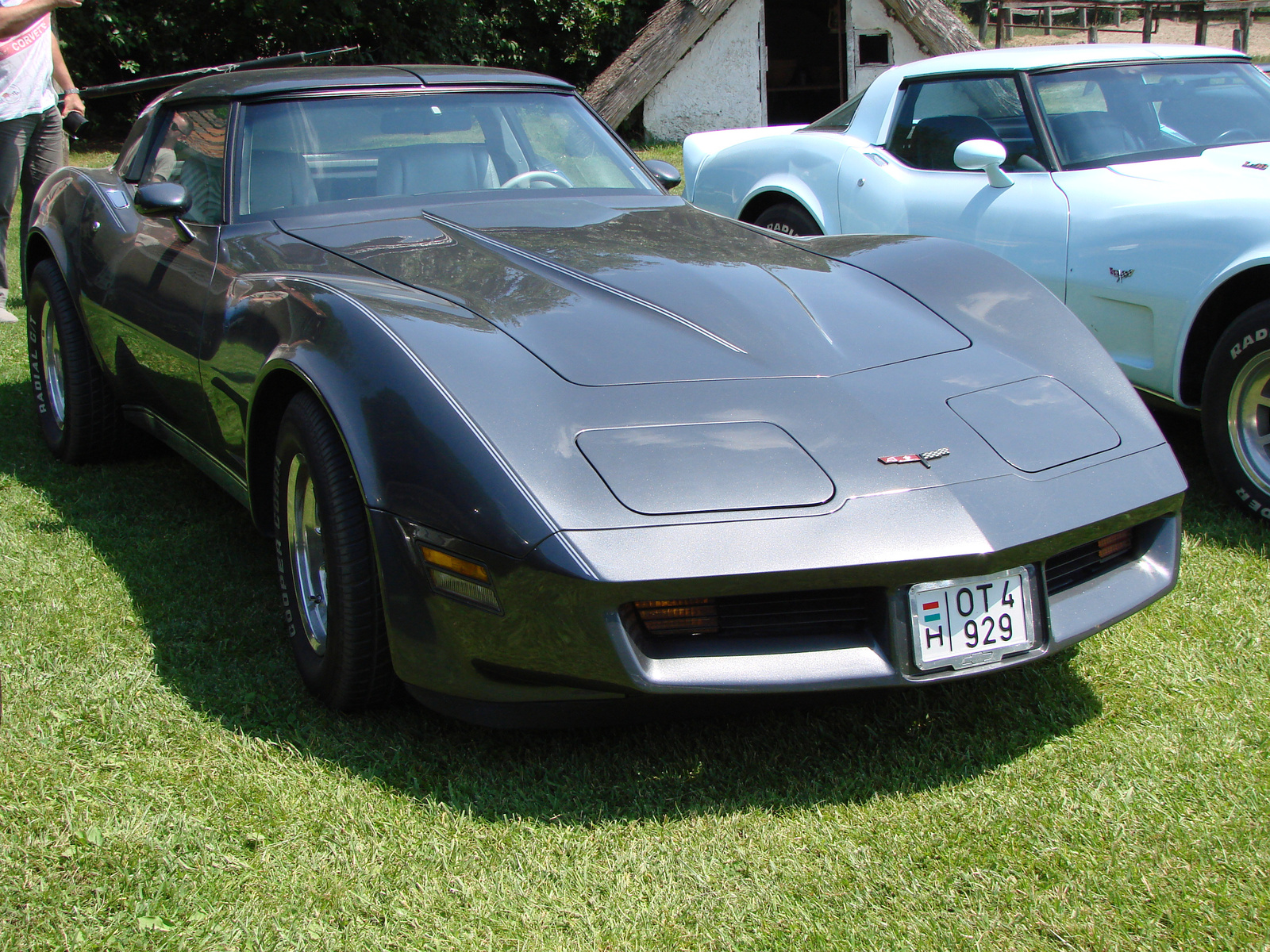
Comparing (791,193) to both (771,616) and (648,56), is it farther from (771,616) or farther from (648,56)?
(648,56)

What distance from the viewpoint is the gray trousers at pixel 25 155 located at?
20.4 ft

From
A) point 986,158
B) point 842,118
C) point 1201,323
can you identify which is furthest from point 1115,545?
point 842,118

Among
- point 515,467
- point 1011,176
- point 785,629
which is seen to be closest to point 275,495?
point 515,467

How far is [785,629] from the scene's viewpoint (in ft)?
6.94

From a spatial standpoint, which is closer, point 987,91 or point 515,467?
point 515,467

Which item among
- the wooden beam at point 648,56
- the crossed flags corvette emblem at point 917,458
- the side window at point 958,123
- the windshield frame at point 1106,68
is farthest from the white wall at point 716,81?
the crossed flags corvette emblem at point 917,458

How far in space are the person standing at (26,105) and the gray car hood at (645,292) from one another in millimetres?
3767

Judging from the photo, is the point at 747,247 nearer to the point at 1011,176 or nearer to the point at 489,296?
the point at 489,296

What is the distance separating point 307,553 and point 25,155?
5.02 m

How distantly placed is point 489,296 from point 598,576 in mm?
914

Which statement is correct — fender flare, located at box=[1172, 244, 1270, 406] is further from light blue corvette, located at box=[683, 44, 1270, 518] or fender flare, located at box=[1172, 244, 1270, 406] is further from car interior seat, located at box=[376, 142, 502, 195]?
car interior seat, located at box=[376, 142, 502, 195]

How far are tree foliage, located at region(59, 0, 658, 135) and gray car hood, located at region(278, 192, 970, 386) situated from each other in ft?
54.0

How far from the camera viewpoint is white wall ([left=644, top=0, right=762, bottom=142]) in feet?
48.1

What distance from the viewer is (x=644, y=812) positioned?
2.15 metres
